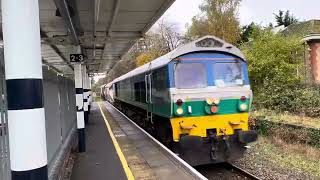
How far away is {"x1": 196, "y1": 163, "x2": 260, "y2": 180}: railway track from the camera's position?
31.2 ft

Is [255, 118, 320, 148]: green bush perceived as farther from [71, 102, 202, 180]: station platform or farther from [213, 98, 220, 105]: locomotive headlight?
[71, 102, 202, 180]: station platform

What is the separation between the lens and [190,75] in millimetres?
10180

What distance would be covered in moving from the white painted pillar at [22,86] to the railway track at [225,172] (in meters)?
6.92

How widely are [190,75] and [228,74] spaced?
3.63ft

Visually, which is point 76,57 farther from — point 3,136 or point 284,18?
point 284,18

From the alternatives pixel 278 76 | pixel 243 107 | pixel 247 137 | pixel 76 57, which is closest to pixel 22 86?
pixel 247 137

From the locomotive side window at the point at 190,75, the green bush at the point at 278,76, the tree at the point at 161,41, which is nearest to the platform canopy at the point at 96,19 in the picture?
the locomotive side window at the point at 190,75

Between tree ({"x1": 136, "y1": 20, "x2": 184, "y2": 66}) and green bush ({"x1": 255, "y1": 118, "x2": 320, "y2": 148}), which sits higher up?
tree ({"x1": 136, "y1": 20, "x2": 184, "y2": 66})

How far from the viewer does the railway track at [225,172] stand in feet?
31.2

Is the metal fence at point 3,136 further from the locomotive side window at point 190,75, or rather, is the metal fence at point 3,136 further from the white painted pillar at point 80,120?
the white painted pillar at point 80,120

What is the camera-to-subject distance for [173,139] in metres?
9.87

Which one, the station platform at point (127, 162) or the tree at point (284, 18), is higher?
the tree at point (284, 18)

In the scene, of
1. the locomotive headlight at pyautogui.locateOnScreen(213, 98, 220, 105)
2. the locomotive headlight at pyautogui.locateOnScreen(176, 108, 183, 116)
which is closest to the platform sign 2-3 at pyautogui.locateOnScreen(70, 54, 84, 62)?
the locomotive headlight at pyautogui.locateOnScreen(176, 108, 183, 116)

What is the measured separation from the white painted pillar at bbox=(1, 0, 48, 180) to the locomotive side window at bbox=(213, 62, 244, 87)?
7844 millimetres
